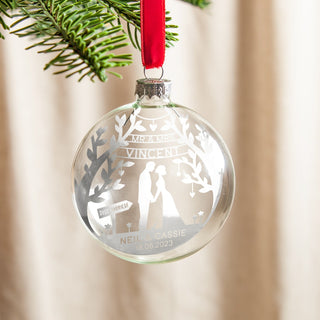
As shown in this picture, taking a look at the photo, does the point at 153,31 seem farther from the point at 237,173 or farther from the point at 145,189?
the point at 237,173

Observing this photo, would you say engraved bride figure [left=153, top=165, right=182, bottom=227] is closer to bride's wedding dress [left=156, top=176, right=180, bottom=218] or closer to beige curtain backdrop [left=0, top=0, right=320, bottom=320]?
bride's wedding dress [left=156, top=176, right=180, bottom=218]

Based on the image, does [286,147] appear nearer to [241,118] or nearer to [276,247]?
[241,118]

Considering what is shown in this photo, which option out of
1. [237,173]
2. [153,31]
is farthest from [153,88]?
[237,173]

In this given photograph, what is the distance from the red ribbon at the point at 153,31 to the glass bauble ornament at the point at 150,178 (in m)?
0.03

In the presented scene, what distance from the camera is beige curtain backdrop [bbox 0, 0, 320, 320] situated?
1074 mm

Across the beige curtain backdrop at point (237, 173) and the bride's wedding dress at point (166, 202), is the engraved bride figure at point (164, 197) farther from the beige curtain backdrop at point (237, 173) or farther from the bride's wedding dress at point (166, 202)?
the beige curtain backdrop at point (237, 173)

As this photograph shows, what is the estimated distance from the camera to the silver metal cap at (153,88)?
1.18ft

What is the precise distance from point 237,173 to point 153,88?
0.82 m

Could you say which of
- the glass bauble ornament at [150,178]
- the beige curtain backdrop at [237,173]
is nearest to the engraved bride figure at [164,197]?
the glass bauble ornament at [150,178]

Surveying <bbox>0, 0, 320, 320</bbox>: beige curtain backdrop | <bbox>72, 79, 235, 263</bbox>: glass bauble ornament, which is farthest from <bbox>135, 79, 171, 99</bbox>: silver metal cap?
<bbox>0, 0, 320, 320</bbox>: beige curtain backdrop

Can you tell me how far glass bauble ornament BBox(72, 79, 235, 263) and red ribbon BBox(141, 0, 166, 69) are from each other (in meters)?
0.03

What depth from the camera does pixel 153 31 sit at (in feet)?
1.07

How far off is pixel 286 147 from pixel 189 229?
2.71 ft

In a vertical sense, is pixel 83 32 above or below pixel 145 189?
above
